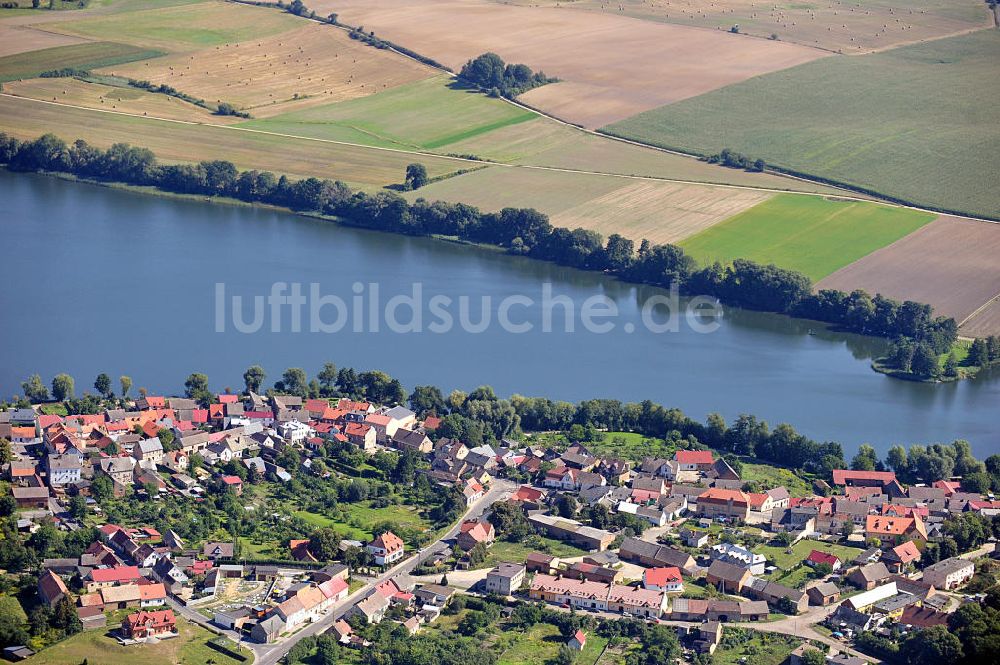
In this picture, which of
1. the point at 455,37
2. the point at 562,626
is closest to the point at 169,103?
the point at 455,37

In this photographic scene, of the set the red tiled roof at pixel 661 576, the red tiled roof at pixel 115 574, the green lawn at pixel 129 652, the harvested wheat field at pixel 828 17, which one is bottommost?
the green lawn at pixel 129 652

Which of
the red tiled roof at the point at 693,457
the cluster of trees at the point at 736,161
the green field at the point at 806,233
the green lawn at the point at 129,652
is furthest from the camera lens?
the cluster of trees at the point at 736,161

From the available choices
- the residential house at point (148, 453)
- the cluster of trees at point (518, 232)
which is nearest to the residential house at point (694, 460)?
the residential house at point (148, 453)

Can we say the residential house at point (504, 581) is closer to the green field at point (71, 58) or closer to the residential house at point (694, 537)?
the residential house at point (694, 537)

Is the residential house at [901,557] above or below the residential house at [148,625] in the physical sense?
above

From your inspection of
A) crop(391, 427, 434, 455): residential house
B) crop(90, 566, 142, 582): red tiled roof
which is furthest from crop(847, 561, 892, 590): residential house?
crop(90, 566, 142, 582): red tiled roof

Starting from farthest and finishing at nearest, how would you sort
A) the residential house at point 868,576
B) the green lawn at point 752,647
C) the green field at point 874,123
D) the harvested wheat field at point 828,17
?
the harvested wheat field at point 828,17
the green field at point 874,123
the residential house at point 868,576
the green lawn at point 752,647
